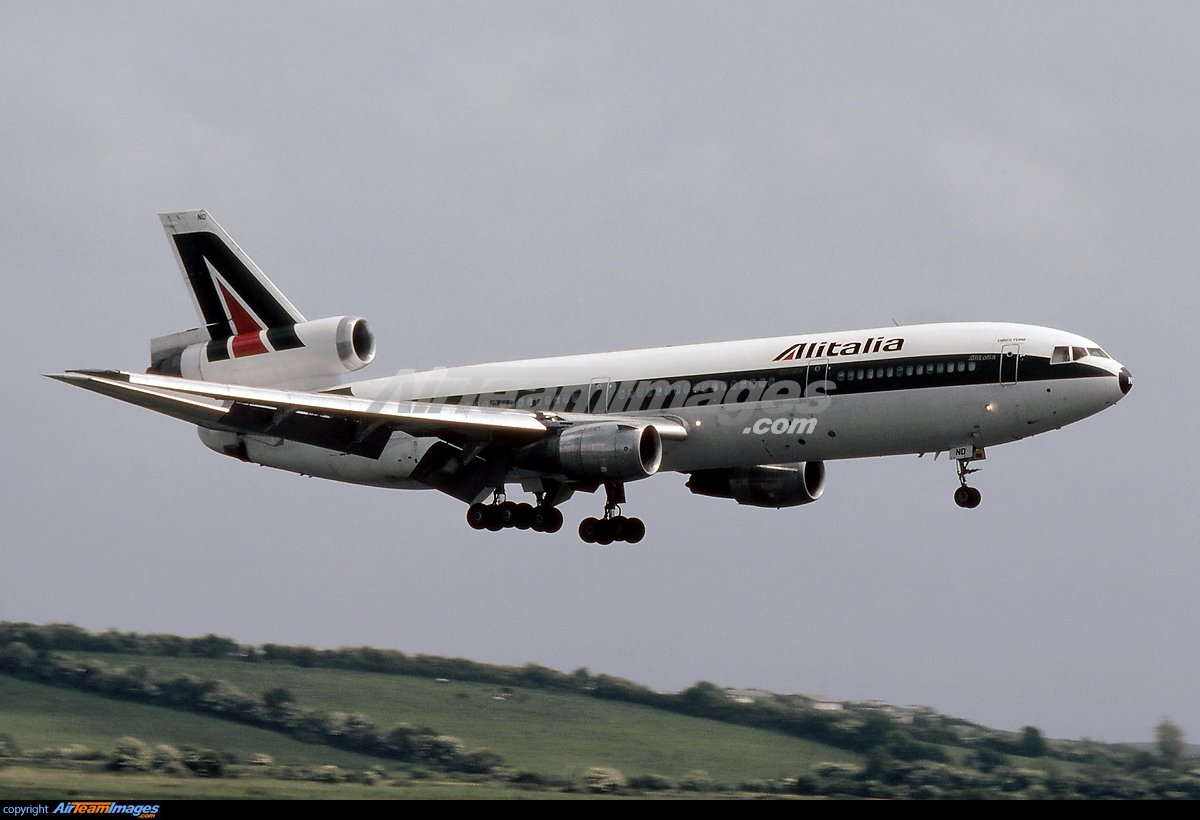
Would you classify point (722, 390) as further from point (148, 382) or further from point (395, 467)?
point (148, 382)

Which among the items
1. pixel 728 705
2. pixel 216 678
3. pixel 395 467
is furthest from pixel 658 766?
pixel 395 467


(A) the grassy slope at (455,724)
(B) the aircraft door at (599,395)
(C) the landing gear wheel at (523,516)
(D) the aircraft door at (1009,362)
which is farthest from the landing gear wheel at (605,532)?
(A) the grassy slope at (455,724)

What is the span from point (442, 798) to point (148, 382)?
28105mm

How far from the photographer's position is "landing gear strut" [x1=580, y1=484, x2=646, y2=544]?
4925 cm

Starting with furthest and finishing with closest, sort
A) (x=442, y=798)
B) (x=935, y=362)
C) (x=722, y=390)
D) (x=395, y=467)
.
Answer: (x=442, y=798), (x=395, y=467), (x=722, y=390), (x=935, y=362)

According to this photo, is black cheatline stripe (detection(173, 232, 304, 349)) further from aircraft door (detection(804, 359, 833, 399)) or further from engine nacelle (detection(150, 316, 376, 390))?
aircraft door (detection(804, 359, 833, 399))

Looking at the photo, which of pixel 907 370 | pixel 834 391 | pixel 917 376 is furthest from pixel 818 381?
pixel 917 376

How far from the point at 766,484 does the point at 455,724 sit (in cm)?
3734

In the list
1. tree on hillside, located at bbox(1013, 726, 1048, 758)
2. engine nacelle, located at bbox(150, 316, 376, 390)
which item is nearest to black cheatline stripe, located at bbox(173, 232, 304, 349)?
engine nacelle, located at bbox(150, 316, 376, 390)

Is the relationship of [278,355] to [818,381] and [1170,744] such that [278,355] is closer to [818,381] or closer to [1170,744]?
[818,381]

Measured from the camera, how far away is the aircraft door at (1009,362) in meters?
40.6

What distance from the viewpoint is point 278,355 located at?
51.2 metres

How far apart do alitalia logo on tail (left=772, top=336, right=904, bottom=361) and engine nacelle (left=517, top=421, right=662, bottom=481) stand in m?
5.10

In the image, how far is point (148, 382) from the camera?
38.7 metres
